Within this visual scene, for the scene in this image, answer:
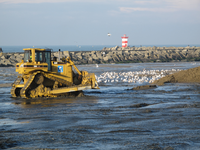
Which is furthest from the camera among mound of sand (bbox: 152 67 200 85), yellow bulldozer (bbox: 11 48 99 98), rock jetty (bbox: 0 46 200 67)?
rock jetty (bbox: 0 46 200 67)

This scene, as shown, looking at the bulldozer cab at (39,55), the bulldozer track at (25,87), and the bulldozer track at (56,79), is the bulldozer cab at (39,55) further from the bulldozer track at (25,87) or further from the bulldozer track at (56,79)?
the bulldozer track at (25,87)

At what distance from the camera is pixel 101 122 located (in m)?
11.8

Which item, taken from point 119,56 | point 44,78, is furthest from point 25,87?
point 119,56

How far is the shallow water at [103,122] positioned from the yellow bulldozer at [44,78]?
0.59 m

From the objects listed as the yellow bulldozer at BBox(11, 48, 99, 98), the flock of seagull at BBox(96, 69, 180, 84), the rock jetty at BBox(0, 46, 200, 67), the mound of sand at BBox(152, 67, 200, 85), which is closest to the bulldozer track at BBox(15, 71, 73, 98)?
the yellow bulldozer at BBox(11, 48, 99, 98)

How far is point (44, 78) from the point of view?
1869cm

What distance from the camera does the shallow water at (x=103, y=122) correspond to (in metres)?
9.19

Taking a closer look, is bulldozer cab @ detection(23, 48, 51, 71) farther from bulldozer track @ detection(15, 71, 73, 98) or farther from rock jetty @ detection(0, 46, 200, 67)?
rock jetty @ detection(0, 46, 200, 67)

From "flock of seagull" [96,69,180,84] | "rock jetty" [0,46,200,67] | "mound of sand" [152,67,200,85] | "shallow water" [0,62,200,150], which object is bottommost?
"shallow water" [0,62,200,150]

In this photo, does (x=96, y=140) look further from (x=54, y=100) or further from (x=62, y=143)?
(x=54, y=100)

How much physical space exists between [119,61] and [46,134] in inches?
2024

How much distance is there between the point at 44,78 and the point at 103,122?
26.2 ft

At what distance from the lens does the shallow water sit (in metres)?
9.19

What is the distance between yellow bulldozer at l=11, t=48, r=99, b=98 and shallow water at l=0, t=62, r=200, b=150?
589 millimetres
